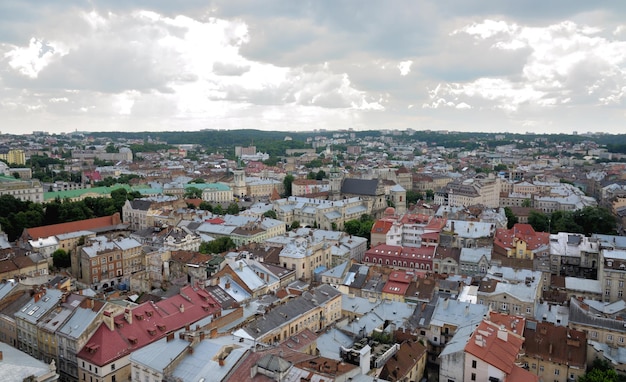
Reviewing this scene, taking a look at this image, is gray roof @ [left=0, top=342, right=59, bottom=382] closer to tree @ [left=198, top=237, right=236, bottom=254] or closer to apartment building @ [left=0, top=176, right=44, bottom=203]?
tree @ [left=198, top=237, right=236, bottom=254]

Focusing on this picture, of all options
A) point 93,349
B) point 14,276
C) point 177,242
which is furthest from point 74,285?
point 93,349

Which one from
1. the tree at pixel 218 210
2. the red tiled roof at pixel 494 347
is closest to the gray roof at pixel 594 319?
the red tiled roof at pixel 494 347

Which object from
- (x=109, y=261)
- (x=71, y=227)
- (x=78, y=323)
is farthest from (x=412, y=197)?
(x=78, y=323)

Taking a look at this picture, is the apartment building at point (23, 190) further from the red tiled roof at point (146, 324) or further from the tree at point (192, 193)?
the red tiled roof at point (146, 324)

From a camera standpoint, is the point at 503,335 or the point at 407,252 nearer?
the point at 503,335

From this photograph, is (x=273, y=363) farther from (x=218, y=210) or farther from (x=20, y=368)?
(x=218, y=210)

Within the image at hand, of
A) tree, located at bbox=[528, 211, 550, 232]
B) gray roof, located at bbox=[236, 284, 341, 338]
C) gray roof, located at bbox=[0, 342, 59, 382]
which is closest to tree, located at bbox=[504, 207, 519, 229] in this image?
tree, located at bbox=[528, 211, 550, 232]
